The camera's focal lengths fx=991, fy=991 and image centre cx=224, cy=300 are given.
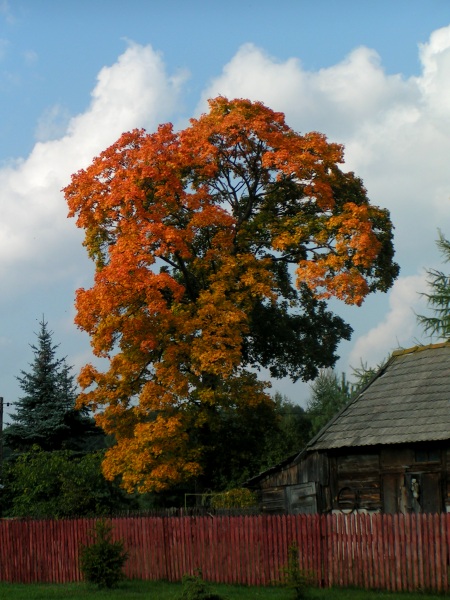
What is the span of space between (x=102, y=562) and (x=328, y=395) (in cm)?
4673

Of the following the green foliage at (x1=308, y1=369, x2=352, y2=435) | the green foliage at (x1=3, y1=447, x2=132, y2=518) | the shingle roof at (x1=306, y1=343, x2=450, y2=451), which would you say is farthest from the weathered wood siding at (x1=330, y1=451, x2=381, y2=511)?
the green foliage at (x1=308, y1=369, x2=352, y2=435)

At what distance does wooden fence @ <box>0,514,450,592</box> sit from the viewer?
751 inches

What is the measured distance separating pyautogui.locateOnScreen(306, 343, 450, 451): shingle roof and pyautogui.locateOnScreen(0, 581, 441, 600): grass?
5.15 metres

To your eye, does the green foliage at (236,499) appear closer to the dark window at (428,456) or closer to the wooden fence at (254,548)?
the wooden fence at (254,548)

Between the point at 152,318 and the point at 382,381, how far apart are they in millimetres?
8890

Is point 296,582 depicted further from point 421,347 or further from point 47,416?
point 47,416

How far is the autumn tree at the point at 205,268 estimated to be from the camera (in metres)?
31.9

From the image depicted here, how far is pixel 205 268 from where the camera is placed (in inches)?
1359

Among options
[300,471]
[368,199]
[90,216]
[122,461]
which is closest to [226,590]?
[300,471]

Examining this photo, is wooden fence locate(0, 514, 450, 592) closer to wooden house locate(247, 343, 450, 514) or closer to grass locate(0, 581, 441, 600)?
grass locate(0, 581, 441, 600)

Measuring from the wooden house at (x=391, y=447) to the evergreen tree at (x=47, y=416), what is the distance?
1833 cm

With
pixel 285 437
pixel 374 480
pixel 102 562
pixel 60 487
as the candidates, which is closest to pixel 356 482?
pixel 374 480

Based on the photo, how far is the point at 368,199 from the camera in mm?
37062

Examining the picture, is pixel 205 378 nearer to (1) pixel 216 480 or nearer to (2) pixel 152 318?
(2) pixel 152 318
